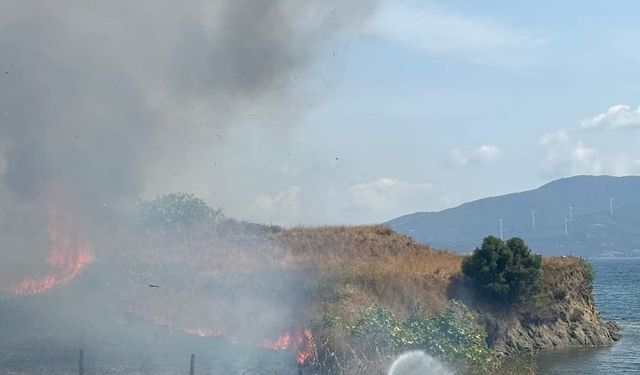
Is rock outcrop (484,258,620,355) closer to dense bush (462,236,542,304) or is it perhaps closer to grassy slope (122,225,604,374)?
grassy slope (122,225,604,374)

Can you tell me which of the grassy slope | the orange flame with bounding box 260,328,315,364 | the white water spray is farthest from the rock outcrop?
the white water spray

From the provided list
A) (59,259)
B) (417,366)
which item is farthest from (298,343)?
(59,259)

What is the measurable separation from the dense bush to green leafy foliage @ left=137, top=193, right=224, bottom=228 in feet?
92.8

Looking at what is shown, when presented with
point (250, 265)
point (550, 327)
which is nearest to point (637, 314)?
point (550, 327)

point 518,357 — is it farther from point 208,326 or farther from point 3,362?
point 3,362

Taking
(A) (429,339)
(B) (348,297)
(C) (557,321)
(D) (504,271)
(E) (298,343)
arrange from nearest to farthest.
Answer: (A) (429,339) < (E) (298,343) < (B) (348,297) < (D) (504,271) < (C) (557,321)

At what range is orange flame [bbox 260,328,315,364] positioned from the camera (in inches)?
1551

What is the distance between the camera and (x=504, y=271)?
58.2 m

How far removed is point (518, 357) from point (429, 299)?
7.85 m

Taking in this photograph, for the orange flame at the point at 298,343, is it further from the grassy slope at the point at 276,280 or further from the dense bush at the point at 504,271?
the dense bush at the point at 504,271

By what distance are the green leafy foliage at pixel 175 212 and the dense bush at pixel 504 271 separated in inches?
1113

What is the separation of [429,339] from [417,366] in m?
1.77

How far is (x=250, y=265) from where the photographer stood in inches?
2152

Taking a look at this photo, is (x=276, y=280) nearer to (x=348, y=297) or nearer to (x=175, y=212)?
(x=348, y=297)
